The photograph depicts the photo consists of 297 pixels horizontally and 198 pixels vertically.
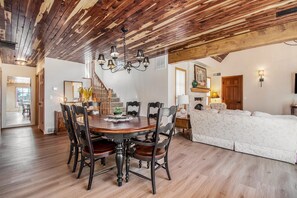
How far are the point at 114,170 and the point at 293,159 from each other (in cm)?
325

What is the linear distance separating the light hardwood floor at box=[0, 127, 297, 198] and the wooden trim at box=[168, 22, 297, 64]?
7.75ft

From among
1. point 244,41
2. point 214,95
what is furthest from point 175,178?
point 214,95

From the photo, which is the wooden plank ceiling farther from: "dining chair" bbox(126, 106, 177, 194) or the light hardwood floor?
the light hardwood floor

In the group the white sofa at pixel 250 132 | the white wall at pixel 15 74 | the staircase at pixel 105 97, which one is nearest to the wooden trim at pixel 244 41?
the white sofa at pixel 250 132

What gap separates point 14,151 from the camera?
137 inches

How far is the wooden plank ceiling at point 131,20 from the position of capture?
87.0 inches

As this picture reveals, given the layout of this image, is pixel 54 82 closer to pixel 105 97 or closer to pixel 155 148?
pixel 105 97

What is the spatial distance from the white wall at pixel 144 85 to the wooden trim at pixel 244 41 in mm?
846

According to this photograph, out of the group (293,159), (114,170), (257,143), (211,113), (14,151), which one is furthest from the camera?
(211,113)

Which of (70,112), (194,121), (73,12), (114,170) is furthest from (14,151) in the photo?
(194,121)

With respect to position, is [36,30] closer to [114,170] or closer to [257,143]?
[114,170]

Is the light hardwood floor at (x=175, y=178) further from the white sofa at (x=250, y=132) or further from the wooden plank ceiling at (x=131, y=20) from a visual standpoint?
the wooden plank ceiling at (x=131, y=20)

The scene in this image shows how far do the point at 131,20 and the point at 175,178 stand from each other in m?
2.66

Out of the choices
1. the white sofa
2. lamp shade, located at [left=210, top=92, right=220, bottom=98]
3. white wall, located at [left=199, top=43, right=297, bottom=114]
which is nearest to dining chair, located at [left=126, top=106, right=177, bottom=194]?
the white sofa
